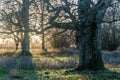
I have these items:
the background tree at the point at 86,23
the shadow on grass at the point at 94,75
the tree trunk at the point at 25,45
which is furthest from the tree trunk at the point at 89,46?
the tree trunk at the point at 25,45

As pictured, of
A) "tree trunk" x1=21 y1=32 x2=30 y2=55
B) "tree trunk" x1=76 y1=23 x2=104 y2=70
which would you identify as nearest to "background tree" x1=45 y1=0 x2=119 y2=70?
"tree trunk" x1=76 y1=23 x2=104 y2=70

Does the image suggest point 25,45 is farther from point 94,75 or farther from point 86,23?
point 94,75

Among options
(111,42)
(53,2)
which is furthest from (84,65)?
(111,42)

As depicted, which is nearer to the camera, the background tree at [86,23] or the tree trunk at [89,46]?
the background tree at [86,23]

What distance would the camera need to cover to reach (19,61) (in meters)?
21.2

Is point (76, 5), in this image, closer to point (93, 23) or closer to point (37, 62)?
point (93, 23)

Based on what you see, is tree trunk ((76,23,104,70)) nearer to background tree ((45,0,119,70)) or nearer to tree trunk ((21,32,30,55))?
background tree ((45,0,119,70))

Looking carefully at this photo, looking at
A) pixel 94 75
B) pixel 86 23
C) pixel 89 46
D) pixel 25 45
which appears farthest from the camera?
pixel 25 45

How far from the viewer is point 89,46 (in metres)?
18.5

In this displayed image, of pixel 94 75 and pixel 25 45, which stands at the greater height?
pixel 94 75

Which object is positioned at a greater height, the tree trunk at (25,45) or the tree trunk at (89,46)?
the tree trunk at (89,46)

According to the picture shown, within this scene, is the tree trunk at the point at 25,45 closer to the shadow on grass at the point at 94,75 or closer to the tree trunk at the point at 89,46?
the tree trunk at the point at 89,46

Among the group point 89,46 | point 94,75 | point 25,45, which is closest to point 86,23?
point 89,46

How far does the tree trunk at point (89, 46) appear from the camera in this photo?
18.3m
